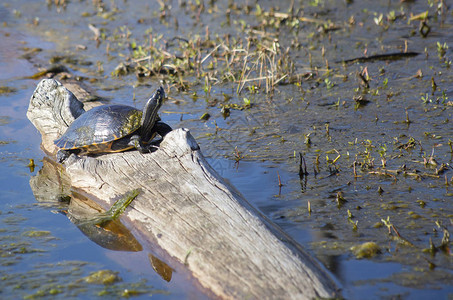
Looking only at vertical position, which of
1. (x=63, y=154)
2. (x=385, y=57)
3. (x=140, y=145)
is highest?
(x=385, y=57)

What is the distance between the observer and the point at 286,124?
7.21 metres

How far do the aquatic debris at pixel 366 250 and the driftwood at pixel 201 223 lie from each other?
367 millimetres

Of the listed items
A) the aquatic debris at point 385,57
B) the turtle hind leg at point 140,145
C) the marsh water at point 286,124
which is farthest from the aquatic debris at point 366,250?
the aquatic debris at point 385,57

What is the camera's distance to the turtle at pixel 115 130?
5.78 metres

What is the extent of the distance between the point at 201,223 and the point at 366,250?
55.4 inches

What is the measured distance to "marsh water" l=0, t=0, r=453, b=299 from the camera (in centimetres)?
438

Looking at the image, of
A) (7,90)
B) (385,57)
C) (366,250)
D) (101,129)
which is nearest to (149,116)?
(101,129)

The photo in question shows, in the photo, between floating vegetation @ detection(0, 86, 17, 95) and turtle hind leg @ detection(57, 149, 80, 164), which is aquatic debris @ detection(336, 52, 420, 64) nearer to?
turtle hind leg @ detection(57, 149, 80, 164)

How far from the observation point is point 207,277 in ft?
13.1

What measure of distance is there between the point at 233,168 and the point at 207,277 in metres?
2.39

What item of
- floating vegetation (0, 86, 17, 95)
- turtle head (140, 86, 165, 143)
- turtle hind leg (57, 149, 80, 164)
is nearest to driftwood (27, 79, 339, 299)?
turtle head (140, 86, 165, 143)

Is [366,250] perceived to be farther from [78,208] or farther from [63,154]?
[63,154]

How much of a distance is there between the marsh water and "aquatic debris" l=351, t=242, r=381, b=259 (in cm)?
1

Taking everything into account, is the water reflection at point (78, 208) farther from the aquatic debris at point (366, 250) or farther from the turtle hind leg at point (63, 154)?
the aquatic debris at point (366, 250)
